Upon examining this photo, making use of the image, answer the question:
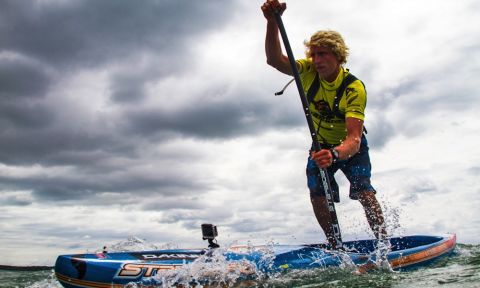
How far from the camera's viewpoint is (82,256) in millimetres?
4633

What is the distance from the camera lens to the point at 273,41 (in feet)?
20.7

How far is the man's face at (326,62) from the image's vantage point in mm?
6121

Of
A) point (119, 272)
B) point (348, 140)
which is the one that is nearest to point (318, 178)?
point (348, 140)

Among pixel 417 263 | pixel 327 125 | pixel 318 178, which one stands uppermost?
pixel 327 125

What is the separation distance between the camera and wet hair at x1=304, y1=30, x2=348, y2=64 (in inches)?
239

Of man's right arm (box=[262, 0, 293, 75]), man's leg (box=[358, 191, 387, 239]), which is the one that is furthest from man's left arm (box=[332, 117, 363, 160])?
man's right arm (box=[262, 0, 293, 75])

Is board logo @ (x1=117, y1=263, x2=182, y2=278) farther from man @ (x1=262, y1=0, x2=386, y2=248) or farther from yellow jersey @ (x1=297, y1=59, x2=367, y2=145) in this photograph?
yellow jersey @ (x1=297, y1=59, x2=367, y2=145)

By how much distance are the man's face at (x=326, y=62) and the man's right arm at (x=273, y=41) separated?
523 mm

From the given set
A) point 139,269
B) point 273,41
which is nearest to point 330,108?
point 273,41

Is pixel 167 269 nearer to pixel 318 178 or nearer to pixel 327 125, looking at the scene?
pixel 318 178

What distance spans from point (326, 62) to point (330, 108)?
654mm

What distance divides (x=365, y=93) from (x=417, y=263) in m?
2.64

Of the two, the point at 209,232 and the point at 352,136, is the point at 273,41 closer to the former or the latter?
the point at 352,136

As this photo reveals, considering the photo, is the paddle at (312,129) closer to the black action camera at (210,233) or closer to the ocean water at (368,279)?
the ocean water at (368,279)
